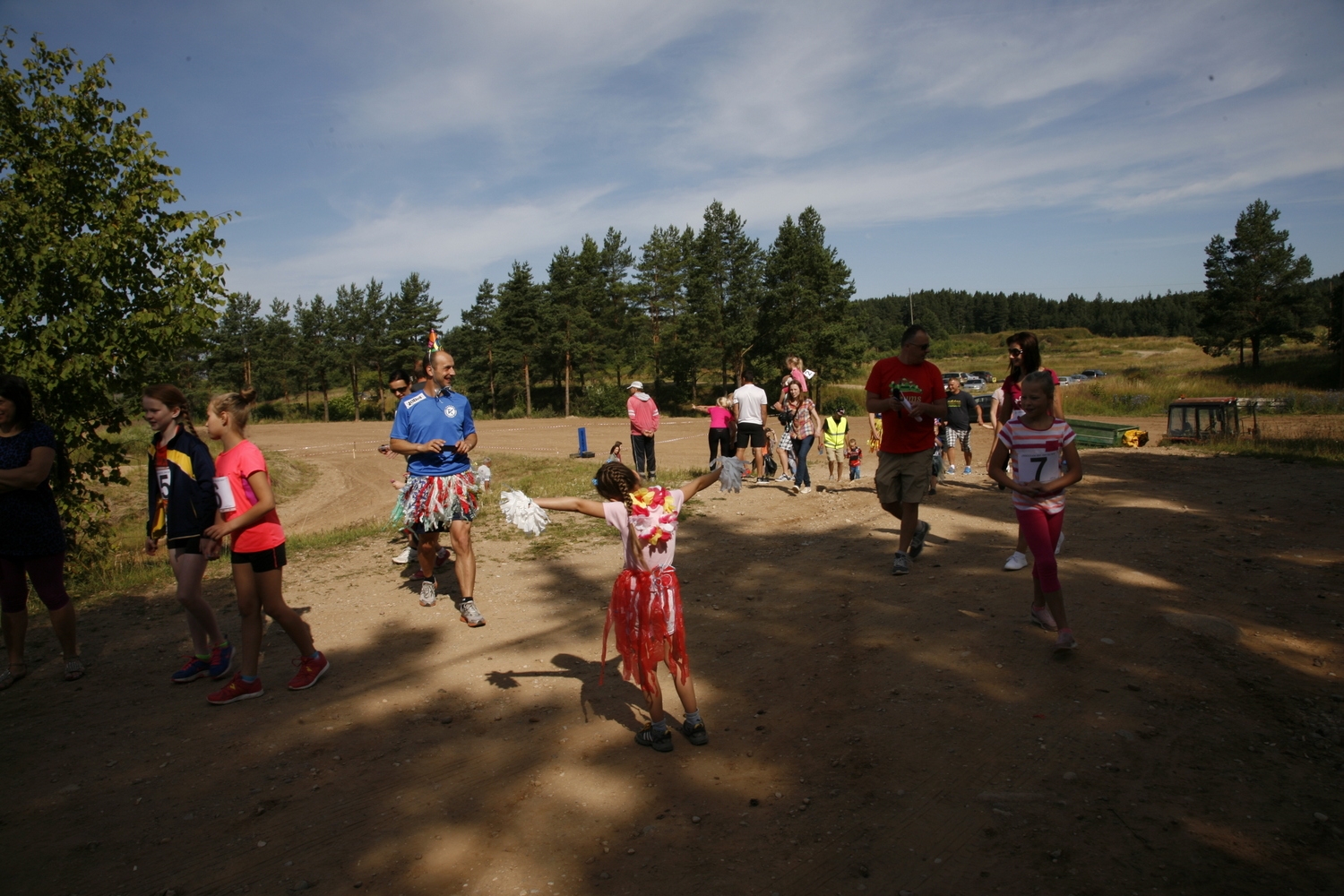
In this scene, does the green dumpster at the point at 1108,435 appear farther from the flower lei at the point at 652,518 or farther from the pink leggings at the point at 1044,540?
the flower lei at the point at 652,518

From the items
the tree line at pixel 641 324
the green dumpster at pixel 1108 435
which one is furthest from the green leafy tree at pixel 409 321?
the green dumpster at pixel 1108 435

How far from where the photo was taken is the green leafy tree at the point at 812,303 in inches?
1833

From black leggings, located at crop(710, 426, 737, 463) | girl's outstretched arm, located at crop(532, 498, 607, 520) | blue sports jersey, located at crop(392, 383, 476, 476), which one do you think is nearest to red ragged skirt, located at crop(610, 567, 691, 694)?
girl's outstretched arm, located at crop(532, 498, 607, 520)

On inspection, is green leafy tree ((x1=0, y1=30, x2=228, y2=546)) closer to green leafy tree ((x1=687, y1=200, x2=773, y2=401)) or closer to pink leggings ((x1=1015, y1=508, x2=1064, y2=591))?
pink leggings ((x1=1015, y1=508, x2=1064, y2=591))

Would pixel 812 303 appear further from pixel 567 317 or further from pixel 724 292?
pixel 567 317

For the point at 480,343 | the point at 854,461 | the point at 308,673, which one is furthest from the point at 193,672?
the point at 480,343

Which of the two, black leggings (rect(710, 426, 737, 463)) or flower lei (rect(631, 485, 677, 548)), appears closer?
flower lei (rect(631, 485, 677, 548))

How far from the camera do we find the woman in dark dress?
5113 mm

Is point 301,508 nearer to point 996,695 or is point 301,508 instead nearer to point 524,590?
point 524,590

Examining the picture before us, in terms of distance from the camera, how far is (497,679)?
17.3ft

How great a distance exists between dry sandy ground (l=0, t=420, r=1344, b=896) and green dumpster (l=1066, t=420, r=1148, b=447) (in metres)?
12.6

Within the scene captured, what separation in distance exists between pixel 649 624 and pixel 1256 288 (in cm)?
6108

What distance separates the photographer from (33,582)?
520cm

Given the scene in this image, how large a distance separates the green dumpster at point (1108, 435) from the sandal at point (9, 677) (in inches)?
778
